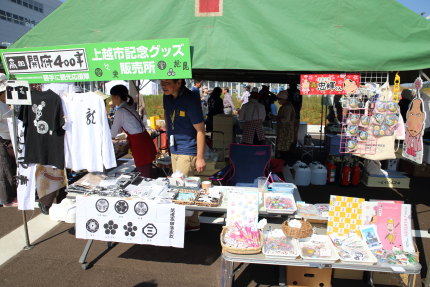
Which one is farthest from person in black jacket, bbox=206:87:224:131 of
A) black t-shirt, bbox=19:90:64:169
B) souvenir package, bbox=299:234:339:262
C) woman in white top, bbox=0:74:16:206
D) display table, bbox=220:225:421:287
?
display table, bbox=220:225:421:287

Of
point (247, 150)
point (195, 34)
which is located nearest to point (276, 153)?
point (247, 150)

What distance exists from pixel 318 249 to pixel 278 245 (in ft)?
1.07

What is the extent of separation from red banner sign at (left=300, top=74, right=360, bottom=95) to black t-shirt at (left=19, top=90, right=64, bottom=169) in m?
2.57

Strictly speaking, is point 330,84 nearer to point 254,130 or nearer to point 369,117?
point 369,117

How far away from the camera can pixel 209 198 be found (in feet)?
9.16

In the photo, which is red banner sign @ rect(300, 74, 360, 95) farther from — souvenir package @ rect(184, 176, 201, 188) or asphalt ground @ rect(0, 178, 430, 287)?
asphalt ground @ rect(0, 178, 430, 287)

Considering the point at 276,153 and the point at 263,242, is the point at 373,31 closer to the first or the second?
the point at 263,242

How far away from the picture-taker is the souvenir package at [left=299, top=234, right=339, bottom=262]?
223 centimetres

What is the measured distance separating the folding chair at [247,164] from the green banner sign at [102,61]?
192 cm

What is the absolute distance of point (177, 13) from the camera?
2.68 m

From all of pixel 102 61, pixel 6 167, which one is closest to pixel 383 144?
pixel 102 61

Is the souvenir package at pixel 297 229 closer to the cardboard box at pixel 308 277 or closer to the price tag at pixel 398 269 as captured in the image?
the cardboard box at pixel 308 277

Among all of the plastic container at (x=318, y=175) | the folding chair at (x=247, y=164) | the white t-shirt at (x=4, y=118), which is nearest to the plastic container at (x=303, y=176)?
the plastic container at (x=318, y=175)

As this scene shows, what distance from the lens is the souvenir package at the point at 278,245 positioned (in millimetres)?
2250
